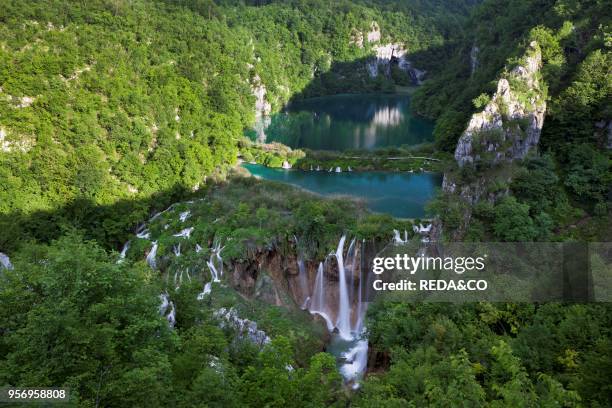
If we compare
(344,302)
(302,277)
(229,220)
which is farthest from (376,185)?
(344,302)

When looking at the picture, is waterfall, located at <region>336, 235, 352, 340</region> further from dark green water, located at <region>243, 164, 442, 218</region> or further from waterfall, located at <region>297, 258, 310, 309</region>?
dark green water, located at <region>243, 164, 442, 218</region>

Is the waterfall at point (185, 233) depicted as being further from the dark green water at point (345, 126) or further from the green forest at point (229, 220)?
the dark green water at point (345, 126)

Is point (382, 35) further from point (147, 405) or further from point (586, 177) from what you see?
point (147, 405)

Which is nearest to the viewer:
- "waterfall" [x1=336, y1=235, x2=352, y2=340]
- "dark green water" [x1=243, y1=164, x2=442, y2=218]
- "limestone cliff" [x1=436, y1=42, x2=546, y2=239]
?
"waterfall" [x1=336, y1=235, x2=352, y2=340]

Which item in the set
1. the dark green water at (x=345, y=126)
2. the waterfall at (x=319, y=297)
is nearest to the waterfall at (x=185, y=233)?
the waterfall at (x=319, y=297)

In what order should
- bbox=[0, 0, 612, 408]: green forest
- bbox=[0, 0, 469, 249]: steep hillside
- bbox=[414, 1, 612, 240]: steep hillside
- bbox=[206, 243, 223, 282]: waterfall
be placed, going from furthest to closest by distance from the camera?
bbox=[0, 0, 469, 249]: steep hillside, bbox=[414, 1, 612, 240]: steep hillside, bbox=[206, 243, 223, 282]: waterfall, bbox=[0, 0, 612, 408]: green forest

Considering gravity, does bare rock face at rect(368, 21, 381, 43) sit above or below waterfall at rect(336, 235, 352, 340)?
above

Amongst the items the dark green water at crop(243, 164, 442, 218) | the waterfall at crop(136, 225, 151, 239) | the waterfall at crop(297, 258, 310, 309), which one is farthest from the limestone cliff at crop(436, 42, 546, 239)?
the waterfall at crop(136, 225, 151, 239)
